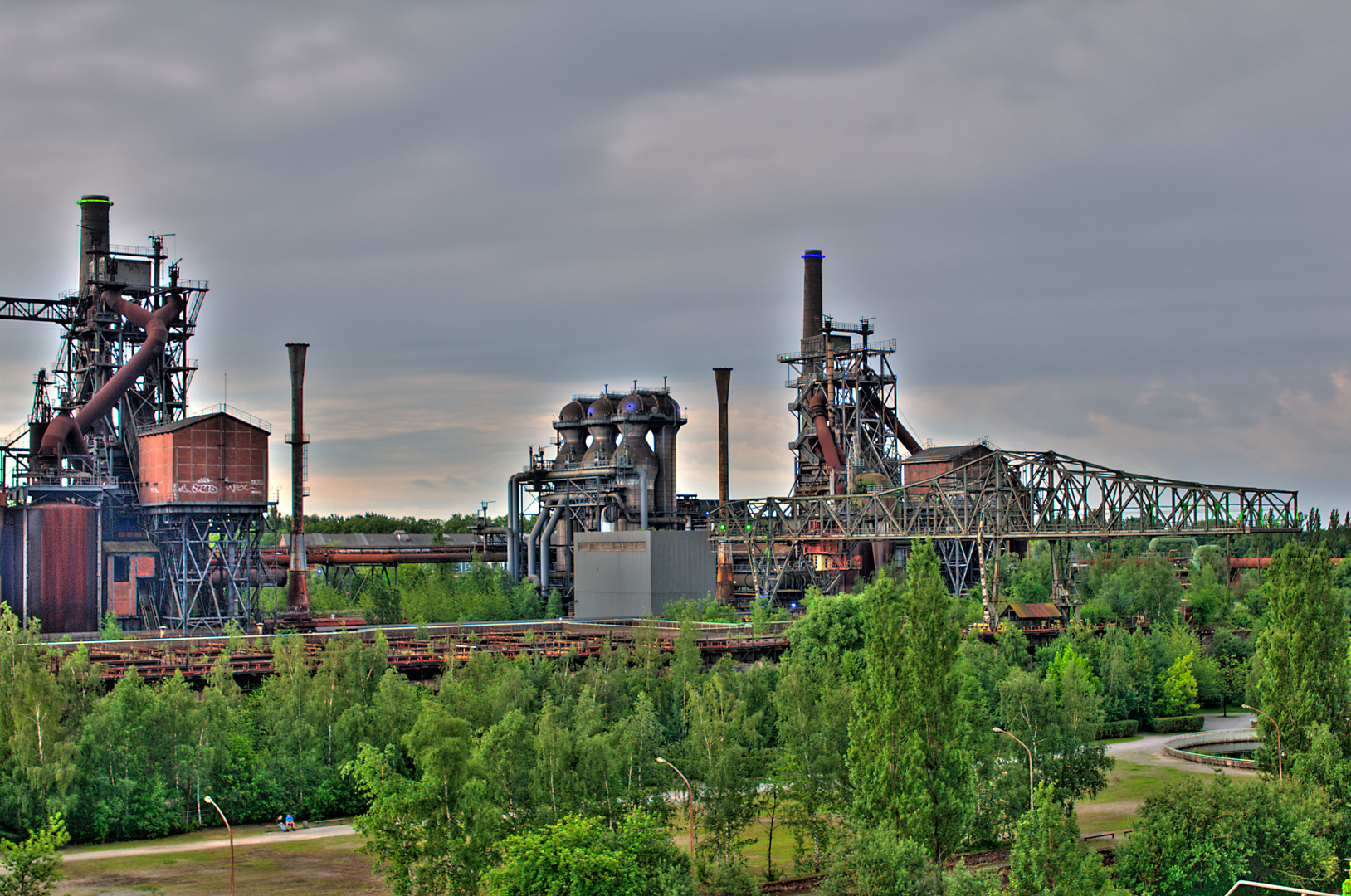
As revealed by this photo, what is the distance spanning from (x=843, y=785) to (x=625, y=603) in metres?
62.9

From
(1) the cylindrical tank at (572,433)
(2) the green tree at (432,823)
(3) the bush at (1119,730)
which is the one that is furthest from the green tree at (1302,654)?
(1) the cylindrical tank at (572,433)

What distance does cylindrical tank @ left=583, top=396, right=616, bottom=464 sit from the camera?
125 metres

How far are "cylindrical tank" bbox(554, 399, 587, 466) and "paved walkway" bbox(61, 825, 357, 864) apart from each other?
237 ft

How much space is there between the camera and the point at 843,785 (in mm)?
49719

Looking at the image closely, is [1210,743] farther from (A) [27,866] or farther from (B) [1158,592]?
(A) [27,866]

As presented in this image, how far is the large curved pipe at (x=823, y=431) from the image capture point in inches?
4754

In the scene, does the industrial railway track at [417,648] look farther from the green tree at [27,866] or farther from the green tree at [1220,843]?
the green tree at [1220,843]

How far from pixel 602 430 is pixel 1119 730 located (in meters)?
58.9

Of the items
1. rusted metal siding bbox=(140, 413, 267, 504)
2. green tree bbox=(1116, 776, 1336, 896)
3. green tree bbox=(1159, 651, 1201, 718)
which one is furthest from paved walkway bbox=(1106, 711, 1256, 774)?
rusted metal siding bbox=(140, 413, 267, 504)

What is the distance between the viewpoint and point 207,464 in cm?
9000

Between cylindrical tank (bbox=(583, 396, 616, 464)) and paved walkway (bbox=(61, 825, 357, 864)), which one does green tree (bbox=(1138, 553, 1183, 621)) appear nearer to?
cylindrical tank (bbox=(583, 396, 616, 464))

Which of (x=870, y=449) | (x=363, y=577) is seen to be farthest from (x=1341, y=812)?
(x=363, y=577)

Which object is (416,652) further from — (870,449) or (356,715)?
(870,449)

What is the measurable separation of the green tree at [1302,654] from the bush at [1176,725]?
27233 mm
